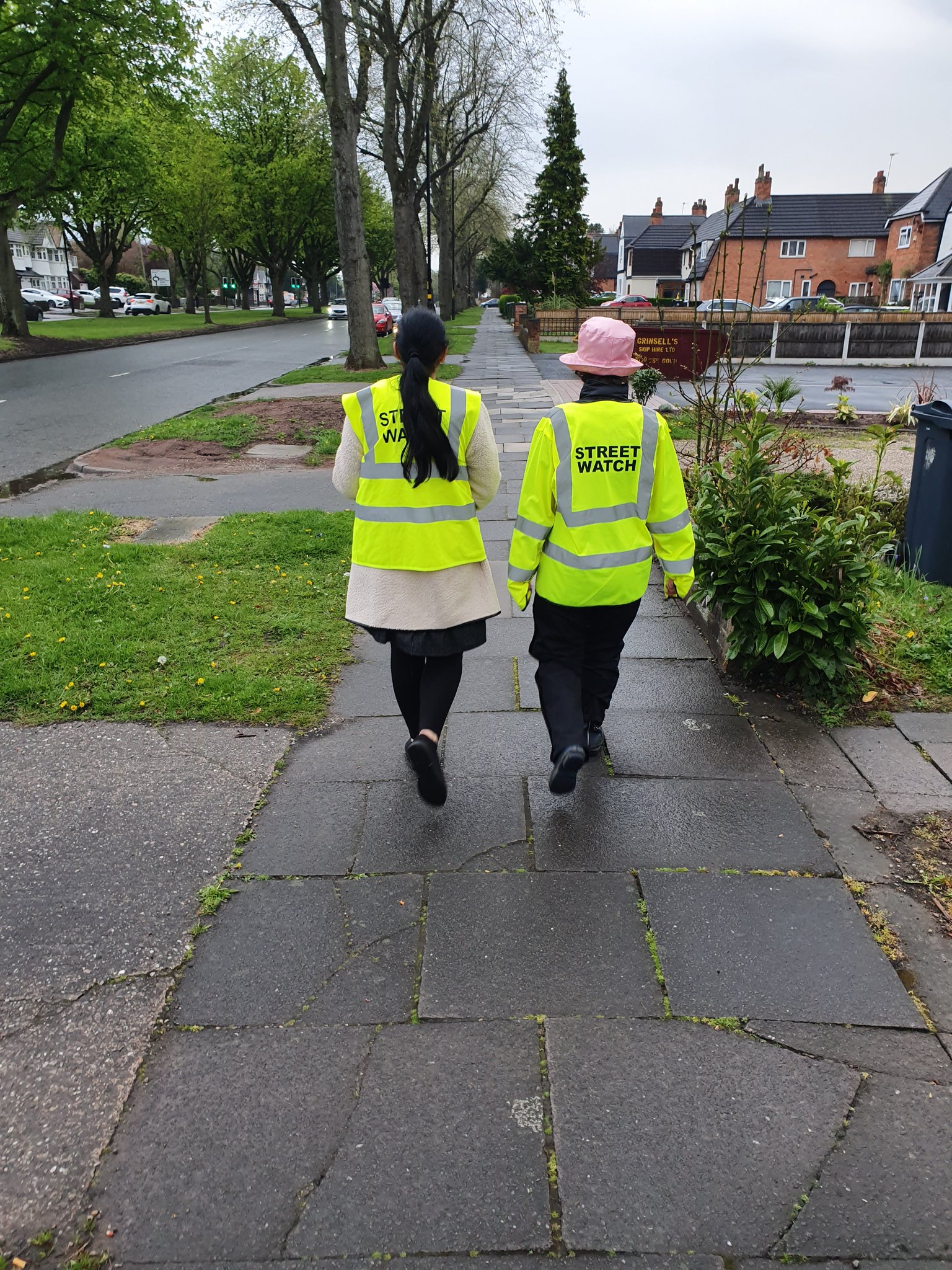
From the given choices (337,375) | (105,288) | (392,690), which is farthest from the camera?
(105,288)

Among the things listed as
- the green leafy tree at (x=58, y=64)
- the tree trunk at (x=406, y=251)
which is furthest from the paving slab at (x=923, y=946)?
the green leafy tree at (x=58, y=64)

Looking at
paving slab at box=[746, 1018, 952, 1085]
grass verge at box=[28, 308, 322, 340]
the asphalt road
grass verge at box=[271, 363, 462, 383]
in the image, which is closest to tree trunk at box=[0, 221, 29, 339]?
grass verge at box=[28, 308, 322, 340]

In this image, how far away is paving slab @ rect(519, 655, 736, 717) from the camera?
446 centimetres

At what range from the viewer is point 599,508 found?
3289 millimetres

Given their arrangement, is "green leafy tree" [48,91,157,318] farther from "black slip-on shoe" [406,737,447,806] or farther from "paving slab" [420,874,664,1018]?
"paving slab" [420,874,664,1018]

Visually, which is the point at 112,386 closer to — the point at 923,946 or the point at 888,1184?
the point at 923,946

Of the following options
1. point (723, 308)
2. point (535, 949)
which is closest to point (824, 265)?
point (723, 308)

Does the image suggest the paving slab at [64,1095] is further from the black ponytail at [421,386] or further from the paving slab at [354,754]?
the black ponytail at [421,386]

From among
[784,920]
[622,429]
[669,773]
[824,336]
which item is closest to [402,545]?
[622,429]

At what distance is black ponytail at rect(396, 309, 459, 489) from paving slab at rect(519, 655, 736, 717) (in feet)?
4.91

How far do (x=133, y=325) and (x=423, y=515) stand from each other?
145 feet

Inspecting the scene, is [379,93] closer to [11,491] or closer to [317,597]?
[11,491]

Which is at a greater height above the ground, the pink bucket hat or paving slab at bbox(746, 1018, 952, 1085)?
the pink bucket hat

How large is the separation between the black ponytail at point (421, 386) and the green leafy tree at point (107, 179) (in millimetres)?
27781
